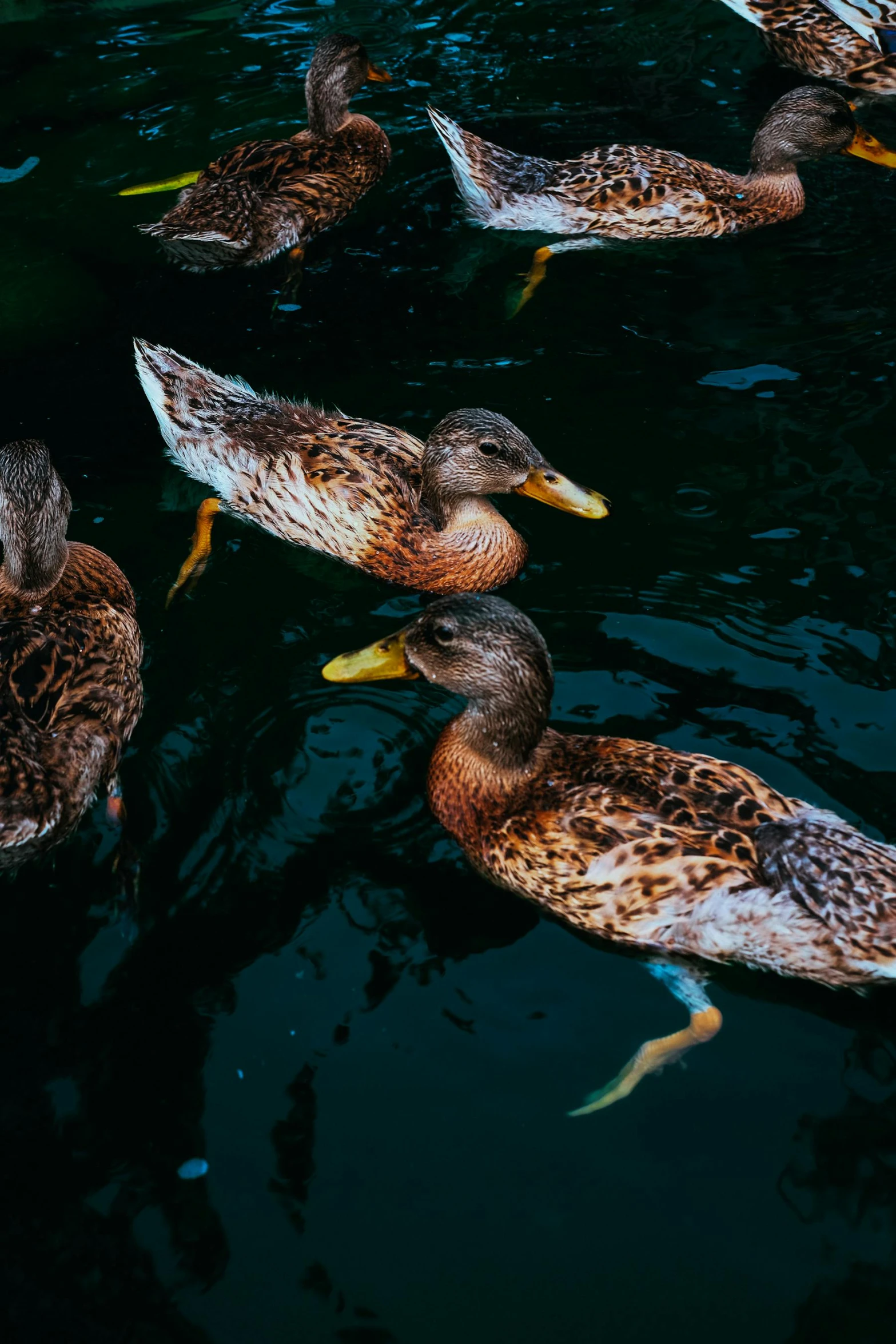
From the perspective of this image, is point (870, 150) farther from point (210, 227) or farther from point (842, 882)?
point (842, 882)

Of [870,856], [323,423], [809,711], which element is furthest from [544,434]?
[870,856]

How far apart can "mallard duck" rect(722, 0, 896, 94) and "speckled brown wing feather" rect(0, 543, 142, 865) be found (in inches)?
284

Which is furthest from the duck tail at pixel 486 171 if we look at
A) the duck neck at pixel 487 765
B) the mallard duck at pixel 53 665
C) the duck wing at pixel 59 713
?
the duck neck at pixel 487 765

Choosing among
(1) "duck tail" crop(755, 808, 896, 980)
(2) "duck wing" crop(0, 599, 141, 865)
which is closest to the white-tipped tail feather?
(2) "duck wing" crop(0, 599, 141, 865)

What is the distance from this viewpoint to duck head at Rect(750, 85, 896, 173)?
8117mm

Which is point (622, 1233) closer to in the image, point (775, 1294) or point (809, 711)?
point (775, 1294)

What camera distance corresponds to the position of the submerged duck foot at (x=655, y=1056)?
13.2 feet

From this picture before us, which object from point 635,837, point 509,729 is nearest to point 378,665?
point 509,729

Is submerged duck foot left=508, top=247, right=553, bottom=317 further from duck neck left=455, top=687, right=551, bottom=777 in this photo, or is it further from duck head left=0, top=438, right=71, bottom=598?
duck neck left=455, top=687, right=551, bottom=777

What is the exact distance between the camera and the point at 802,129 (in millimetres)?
8141

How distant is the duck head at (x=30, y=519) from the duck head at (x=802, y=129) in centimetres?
534

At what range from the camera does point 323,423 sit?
21.1 feet

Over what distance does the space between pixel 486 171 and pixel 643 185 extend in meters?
1.00

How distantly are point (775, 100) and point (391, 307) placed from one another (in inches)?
159
